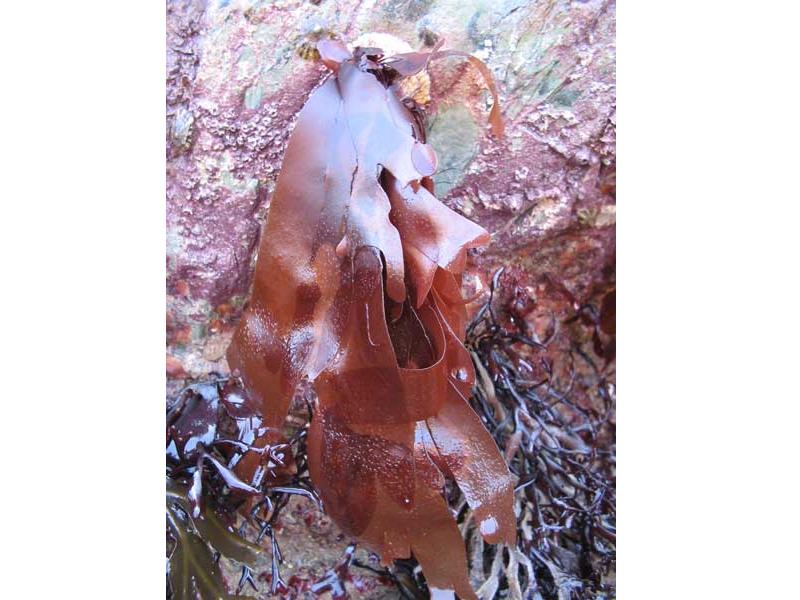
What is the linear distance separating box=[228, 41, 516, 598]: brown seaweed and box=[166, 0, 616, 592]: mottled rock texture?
3 cm

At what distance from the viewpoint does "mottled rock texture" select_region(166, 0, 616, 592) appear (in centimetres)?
67

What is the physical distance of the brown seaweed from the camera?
612 mm

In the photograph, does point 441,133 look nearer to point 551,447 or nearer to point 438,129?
point 438,129

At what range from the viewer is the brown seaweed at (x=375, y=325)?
2.01ft

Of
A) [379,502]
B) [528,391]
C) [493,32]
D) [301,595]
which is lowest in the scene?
[301,595]

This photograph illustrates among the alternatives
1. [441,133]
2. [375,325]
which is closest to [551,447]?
[375,325]

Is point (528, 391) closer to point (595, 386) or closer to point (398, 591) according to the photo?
point (595, 386)

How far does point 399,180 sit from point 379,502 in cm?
36

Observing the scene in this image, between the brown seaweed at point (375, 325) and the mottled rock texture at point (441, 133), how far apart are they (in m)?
0.03

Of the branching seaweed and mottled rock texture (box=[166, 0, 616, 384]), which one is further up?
mottled rock texture (box=[166, 0, 616, 384])

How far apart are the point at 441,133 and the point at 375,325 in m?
0.24

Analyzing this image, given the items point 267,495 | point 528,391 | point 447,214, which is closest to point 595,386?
point 528,391

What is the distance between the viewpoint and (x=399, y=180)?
61 cm

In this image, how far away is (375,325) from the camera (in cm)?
62
